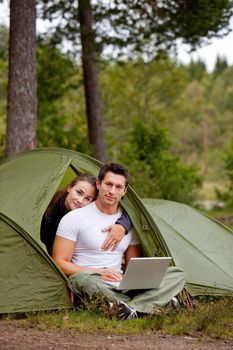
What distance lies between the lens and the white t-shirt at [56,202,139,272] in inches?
239

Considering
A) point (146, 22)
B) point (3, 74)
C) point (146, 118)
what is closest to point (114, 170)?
point (146, 22)

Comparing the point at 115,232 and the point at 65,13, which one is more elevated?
the point at 65,13

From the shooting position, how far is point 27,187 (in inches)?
256

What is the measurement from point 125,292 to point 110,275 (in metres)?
0.20

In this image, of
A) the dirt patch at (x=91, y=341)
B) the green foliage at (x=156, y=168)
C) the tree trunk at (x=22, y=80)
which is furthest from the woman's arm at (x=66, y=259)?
the green foliage at (x=156, y=168)

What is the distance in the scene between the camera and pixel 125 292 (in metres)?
5.95

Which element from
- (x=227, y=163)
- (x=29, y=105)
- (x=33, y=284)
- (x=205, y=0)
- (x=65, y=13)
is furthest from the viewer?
(x=227, y=163)

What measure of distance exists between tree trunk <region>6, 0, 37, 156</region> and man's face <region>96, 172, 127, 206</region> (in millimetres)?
3469

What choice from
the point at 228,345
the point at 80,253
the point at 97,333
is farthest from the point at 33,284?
the point at 228,345

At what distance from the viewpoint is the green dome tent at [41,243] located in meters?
5.93

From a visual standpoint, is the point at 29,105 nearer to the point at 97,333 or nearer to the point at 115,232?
the point at 115,232

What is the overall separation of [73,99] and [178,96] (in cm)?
448

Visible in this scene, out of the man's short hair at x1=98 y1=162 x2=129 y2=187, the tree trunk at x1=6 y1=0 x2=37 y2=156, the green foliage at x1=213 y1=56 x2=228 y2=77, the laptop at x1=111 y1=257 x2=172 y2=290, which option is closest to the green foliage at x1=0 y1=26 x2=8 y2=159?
the tree trunk at x1=6 y1=0 x2=37 y2=156

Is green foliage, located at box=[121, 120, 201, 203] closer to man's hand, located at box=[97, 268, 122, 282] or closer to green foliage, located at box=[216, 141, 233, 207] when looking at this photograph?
green foliage, located at box=[216, 141, 233, 207]
